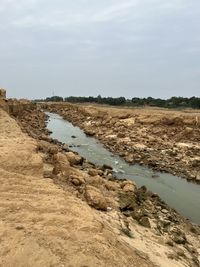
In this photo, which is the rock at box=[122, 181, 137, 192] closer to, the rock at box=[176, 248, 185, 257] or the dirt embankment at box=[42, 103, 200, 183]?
the rock at box=[176, 248, 185, 257]

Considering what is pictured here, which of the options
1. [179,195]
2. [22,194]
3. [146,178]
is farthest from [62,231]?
[146,178]

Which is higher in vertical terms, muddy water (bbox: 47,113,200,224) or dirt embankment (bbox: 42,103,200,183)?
dirt embankment (bbox: 42,103,200,183)

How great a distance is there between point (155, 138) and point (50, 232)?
799 inches

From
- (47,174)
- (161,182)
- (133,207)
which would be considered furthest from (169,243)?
(161,182)

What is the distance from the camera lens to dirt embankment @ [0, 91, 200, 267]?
6938mm

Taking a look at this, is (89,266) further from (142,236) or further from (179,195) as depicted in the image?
(179,195)

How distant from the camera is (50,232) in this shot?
7422 millimetres

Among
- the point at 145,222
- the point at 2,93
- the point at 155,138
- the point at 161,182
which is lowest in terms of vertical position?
the point at 161,182

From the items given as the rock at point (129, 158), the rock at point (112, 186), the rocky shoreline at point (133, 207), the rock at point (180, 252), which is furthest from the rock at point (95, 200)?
the rock at point (129, 158)

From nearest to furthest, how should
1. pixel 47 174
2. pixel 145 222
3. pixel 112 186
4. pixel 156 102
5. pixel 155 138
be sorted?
pixel 145 222, pixel 47 174, pixel 112 186, pixel 155 138, pixel 156 102

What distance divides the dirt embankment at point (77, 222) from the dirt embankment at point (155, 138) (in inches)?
282

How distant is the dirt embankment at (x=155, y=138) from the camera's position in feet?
70.5

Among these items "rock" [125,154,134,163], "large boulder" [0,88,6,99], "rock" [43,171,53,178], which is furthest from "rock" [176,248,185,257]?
"large boulder" [0,88,6,99]

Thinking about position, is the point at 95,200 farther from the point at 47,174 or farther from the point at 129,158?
the point at 129,158
